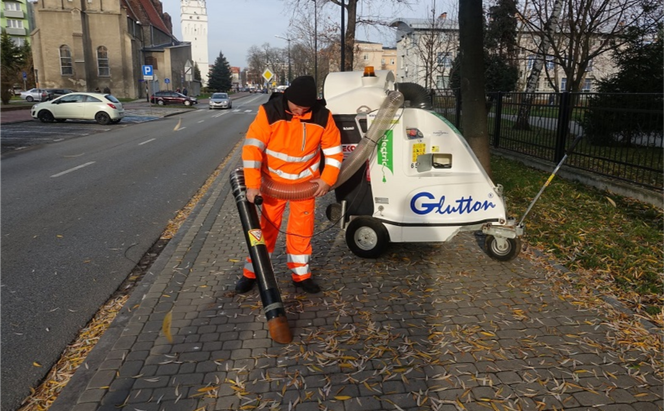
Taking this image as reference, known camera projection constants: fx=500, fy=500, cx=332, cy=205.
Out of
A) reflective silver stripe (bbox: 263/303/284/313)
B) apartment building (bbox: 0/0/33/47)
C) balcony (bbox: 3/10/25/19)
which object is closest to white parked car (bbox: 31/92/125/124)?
reflective silver stripe (bbox: 263/303/284/313)

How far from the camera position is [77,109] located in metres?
25.0

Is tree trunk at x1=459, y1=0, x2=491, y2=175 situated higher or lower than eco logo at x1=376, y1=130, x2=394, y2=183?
higher

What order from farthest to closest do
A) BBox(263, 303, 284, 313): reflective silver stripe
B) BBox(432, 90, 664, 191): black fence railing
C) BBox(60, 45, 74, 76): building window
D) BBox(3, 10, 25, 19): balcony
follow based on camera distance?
BBox(3, 10, 25, 19): balcony < BBox(60, 45, 74, 76): building window < BBox(432, 90, 664, 191): black fence railing < BBox(263, 303, 284, 313): reflective silver stripe

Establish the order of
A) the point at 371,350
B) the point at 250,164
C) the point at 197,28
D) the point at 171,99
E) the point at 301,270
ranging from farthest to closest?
the point at 197,28
the point at 171,99
the point at 301,270
the point at 250,164
the point at 371,350

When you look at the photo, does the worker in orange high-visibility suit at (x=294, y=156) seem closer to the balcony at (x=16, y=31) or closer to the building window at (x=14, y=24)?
the balcony at (x=16, y=31)

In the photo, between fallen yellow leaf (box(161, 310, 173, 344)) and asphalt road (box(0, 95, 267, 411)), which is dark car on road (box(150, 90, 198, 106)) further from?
fallen yellow leaf (box(161, 310, 173, 344))

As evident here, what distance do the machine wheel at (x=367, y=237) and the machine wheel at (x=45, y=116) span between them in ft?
81.9

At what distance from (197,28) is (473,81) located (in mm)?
130753

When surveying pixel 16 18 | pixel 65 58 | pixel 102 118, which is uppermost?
pixel 16 18

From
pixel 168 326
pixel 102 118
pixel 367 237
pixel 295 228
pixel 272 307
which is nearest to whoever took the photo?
pixel 272 307

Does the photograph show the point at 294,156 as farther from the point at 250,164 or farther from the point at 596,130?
the point at 596,130

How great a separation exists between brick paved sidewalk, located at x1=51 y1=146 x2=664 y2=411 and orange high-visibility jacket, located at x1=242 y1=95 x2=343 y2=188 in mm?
1054

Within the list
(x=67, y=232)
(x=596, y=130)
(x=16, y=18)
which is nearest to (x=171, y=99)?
(x=67, y=232)

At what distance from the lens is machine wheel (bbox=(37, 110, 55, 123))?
24.9m
